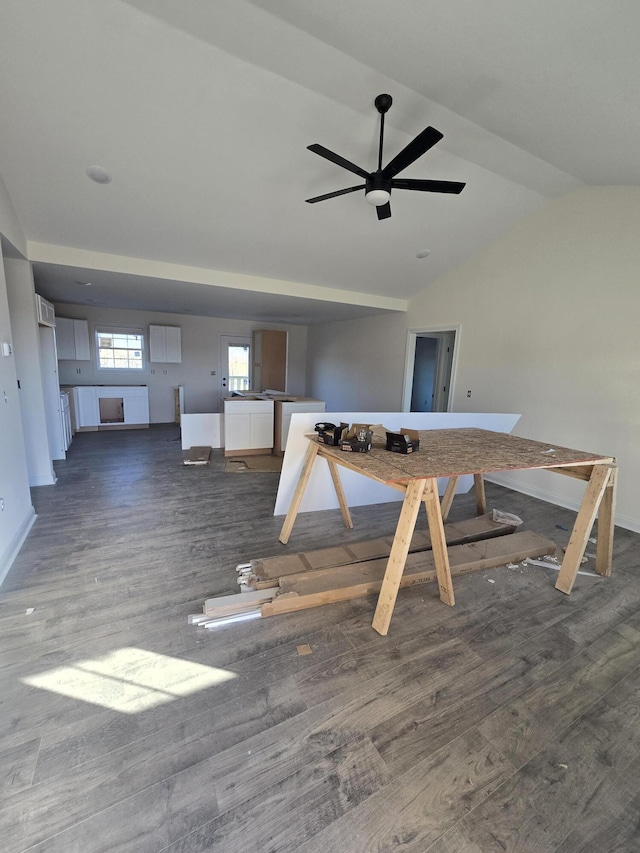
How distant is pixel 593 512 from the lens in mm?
2328

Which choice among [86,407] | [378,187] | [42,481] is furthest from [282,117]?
[86,407]

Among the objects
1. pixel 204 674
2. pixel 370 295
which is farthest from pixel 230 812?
pixel 370 295

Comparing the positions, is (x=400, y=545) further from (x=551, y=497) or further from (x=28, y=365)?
(x=28, y=365)

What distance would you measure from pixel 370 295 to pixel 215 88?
376 centimetres

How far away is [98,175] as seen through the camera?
2.84 m

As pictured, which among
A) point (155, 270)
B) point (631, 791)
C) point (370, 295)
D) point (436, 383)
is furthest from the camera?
point (436, 383)

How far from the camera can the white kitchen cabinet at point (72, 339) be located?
6.38 meters

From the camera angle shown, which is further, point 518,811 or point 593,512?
point 593,512

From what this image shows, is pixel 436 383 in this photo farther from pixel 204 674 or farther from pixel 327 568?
pixel 204 674

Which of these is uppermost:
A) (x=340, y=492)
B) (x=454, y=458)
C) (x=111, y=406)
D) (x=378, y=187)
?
(x=378, y=187)

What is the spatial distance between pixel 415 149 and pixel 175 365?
6632 mm

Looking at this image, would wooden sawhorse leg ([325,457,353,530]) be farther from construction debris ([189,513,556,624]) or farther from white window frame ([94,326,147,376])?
white window frame ([94,326,147,376])

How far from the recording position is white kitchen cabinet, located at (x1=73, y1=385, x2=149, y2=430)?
6426 mm

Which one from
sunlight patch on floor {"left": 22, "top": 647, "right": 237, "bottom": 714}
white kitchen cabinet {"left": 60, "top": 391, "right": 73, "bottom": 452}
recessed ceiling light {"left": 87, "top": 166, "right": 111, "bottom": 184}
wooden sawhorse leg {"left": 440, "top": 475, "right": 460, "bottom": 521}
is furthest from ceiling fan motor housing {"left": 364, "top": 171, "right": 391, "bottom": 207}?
white kitchen cabinet {"left": 60, "top": 391, "right": 73, "bottom": 452}
